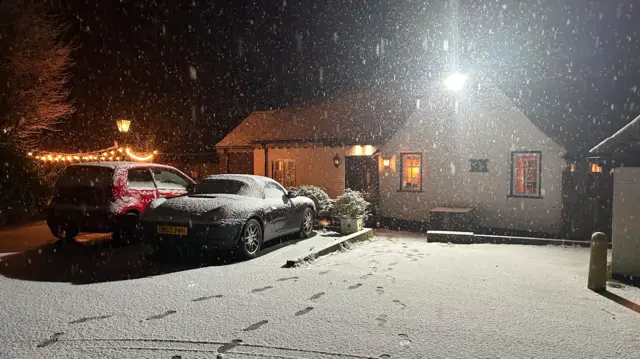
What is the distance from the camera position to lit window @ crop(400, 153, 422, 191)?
14.1 m

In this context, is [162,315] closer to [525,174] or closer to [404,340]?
[404,340]

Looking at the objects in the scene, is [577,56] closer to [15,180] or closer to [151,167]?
[151,167]

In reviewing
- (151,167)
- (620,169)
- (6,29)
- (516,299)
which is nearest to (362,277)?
(516,299)

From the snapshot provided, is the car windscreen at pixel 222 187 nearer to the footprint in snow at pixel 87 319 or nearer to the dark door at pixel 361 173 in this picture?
the footprint in snow at pixel 87 319

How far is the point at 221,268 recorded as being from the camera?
23.2 feet

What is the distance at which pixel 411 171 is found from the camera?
14266mm

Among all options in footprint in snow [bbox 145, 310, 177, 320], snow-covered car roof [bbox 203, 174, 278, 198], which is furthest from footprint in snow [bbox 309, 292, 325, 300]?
snow-covered car roof [bbox 203, 174, 278, 198]

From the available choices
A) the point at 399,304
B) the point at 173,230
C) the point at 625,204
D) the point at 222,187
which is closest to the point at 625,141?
the point at 625,204

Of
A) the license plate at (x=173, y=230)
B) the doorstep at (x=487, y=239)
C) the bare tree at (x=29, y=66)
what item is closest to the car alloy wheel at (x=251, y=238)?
the license plate at (x=173, y=230)

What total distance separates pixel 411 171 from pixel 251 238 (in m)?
7.77

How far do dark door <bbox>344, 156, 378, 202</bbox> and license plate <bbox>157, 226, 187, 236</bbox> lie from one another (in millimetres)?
8406

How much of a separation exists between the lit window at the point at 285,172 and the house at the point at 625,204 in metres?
12.3

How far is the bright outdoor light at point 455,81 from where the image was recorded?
1268 centimetres

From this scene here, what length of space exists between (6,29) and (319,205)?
1464cm
